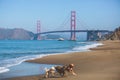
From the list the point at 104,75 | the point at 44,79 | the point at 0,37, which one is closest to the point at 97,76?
the point at 104,75

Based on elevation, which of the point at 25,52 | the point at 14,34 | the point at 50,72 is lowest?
the point at 25,52

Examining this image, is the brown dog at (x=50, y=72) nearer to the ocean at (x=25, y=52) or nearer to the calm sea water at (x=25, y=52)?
the ocean at (x=25, y=52)

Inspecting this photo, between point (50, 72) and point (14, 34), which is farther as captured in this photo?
point (14, 34)

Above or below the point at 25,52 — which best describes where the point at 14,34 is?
above

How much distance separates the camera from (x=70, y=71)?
7879mm

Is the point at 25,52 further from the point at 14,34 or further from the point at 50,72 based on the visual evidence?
the point at 14,34

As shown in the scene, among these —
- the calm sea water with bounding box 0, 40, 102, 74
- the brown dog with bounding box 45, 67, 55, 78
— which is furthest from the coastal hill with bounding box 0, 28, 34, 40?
the brown dog with bounding box 45, 67, 55, 78

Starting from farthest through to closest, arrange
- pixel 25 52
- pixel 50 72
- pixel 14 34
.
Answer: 1. pixel 14 34
2. pixel 25 52
3. pixel 50 72

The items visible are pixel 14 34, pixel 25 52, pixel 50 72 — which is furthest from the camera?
pixel 14 34

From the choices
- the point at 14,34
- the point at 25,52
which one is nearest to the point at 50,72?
the point at 25,52

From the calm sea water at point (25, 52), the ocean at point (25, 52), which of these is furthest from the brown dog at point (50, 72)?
the calm sea water at point (25, 52)

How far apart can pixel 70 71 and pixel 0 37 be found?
116 m

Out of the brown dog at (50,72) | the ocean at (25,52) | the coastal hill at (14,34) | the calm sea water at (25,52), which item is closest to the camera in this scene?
the brown dog at (50,72)

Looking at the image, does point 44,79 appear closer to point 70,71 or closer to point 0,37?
point 70,71
